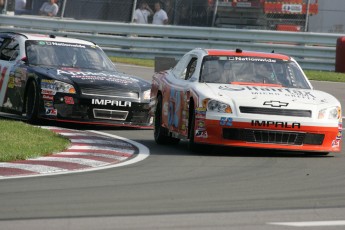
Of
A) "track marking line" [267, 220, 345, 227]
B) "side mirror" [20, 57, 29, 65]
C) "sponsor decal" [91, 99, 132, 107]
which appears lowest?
"sponsor decal" [91, 99, 132, 107]

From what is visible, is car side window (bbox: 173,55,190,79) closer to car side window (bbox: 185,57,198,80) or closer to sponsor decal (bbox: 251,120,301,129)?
car side window (bbox: 185,57,198,80)

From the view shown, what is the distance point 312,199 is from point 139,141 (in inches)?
221

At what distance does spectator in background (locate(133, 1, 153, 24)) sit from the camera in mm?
31062

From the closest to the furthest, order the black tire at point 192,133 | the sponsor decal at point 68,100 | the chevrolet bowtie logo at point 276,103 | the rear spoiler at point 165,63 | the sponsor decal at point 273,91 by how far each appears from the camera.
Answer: the chevrolet bowtie logo at point 276,103
the black tire at point 192,133
the sponsor decal at point 273,91
the sponsor decal at point 68,100
the rear spoiler at point 165,63

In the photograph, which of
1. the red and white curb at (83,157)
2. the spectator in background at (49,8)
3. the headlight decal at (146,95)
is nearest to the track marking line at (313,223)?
the red and white curb at (83,157)

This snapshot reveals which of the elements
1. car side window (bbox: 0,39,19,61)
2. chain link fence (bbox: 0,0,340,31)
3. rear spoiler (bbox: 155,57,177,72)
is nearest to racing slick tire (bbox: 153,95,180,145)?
rear spoiler (bbox: 155,57,177,72)

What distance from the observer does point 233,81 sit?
13.2 meters

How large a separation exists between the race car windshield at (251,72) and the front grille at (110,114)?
2.57 metres

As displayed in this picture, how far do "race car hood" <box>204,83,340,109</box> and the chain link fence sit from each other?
1583 cm

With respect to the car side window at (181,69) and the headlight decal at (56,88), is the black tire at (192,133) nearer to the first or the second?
the car side window at (181,69)

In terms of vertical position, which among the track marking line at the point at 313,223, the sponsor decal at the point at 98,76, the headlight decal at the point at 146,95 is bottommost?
the headlight decal at the point at 146,95

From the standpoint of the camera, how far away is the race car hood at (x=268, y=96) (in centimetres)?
1232

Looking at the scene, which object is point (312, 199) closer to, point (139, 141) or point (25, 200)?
point (25, 200)

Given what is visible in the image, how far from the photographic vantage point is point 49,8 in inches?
1282
